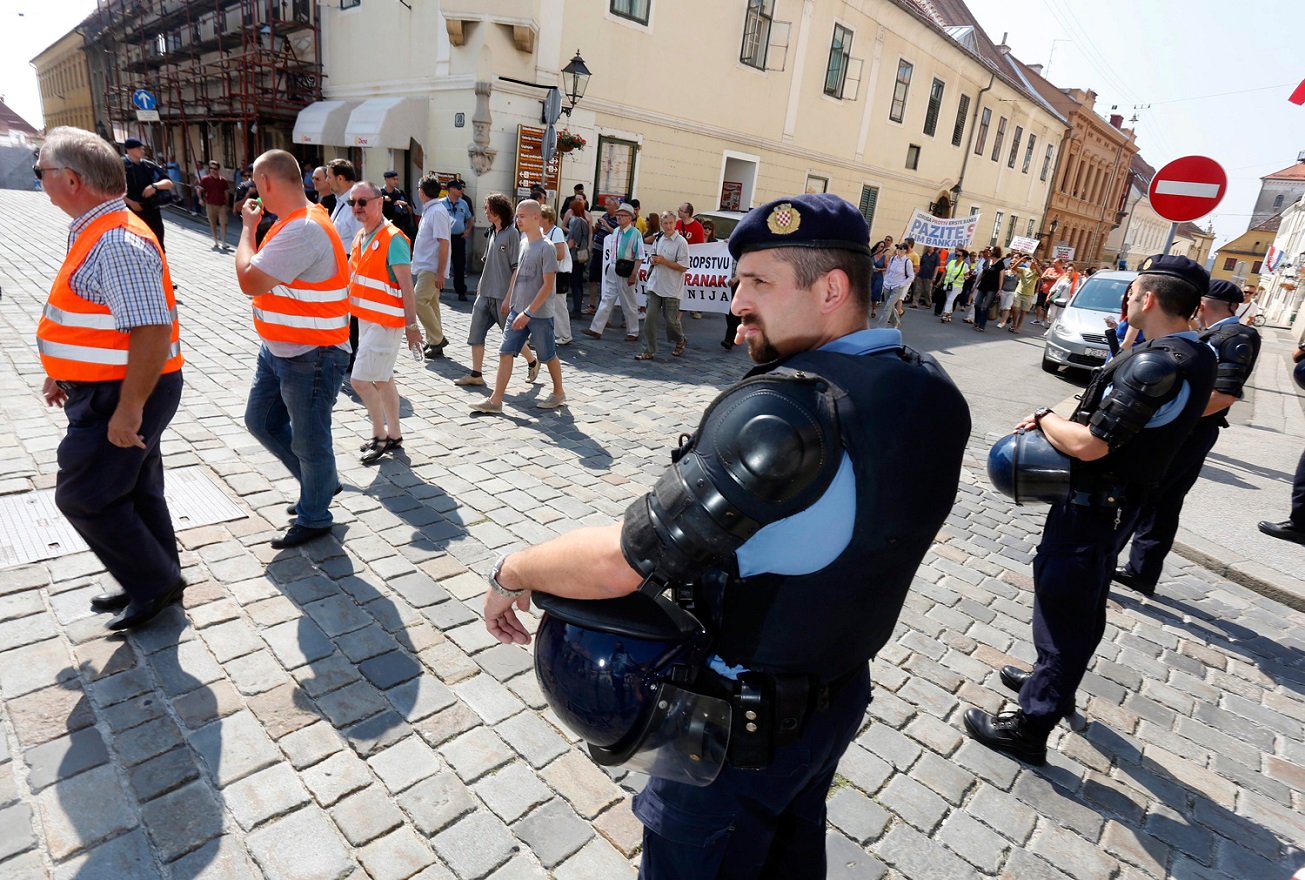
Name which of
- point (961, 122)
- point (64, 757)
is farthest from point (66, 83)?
point (64, 757)

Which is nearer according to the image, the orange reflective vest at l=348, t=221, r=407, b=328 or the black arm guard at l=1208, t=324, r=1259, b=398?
the black arm guard at l=1208, t=324, r=1259, b=398

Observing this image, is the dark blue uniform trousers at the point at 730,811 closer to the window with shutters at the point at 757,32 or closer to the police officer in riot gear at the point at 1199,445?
the police officer in riot gear at the point at 1199,445

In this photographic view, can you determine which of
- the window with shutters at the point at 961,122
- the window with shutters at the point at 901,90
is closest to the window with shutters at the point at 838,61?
the window with shutters at the point at 901,90

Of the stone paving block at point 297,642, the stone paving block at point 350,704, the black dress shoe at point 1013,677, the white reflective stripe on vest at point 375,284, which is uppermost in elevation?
the white reflective stripe on vest at point 375,284

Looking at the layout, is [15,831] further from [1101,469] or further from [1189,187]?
[1189,187]

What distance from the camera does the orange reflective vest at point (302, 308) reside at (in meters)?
3.62

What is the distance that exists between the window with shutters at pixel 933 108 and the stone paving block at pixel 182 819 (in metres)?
28.6

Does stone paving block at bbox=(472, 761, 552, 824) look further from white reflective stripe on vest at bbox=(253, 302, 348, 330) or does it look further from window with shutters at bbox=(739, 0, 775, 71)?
window with shutters at bbox=(739, 0, 775, 71)

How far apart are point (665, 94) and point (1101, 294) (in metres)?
10.2

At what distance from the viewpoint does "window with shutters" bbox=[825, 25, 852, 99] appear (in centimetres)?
1994

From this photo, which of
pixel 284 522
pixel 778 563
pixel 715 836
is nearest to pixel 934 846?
pixel 715 836

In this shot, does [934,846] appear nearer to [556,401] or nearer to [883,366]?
[883,366]

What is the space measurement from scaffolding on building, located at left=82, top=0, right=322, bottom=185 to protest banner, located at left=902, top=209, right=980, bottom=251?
1617cm

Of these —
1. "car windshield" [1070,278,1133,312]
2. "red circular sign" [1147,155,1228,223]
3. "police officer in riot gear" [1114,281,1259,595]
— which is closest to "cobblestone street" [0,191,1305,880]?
"police officer in riot gear" [1114,281,1259,595]
